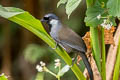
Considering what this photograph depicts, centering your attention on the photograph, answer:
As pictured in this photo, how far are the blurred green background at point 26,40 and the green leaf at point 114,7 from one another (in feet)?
7.07

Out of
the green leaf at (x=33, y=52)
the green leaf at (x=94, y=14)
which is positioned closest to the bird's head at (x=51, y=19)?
the green leaf at (x=94, y=14)

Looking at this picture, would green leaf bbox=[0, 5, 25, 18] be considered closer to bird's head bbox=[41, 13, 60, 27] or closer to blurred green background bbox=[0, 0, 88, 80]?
bird's head bbox=[41, 13, 60, 27]

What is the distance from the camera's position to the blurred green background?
3.63 metres

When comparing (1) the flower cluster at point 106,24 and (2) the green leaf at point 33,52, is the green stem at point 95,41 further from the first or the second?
(2) the green leaf at point 33,52

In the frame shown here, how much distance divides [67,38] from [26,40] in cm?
A: 235

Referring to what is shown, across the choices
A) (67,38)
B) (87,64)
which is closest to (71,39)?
(67,38)

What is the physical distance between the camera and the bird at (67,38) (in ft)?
4.85

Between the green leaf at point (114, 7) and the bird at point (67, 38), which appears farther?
the bird at point (67, 38)

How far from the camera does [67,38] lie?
161 centimetres

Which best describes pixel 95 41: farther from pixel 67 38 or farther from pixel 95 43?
pixel 67 38

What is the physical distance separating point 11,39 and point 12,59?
0.80 feet

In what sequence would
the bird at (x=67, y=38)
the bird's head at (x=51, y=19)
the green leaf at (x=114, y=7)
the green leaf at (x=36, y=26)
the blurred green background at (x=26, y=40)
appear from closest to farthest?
1. the green leaf at (x=114, y=7)
2. the green leaf at (x=36, y=26)
3. the bird at (x=67, y=38)
4. the bird's head at (x=51, y=19)
5. the blurred green background at (x=26, y=40)

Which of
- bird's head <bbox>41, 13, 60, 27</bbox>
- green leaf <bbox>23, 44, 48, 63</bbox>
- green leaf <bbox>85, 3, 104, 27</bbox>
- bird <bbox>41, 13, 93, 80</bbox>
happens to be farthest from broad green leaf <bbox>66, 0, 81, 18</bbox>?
green leaf <bbox>23, 44, 48, 63</bbox>

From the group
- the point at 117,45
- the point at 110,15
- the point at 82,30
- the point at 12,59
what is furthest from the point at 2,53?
the point at 110,15
